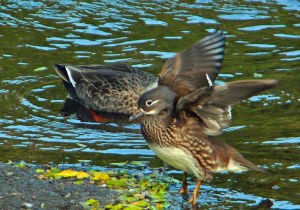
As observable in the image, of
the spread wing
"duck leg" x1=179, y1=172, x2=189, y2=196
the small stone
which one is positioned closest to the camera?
the small stone

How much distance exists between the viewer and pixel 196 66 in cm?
1007

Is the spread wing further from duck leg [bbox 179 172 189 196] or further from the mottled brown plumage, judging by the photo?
the mottled brown plumage

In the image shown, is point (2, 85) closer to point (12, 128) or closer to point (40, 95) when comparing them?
point (40, 95)

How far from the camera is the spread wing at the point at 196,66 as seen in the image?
9.94 meters

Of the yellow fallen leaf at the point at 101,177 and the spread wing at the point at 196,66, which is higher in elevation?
the spread wing at the point at 196,66

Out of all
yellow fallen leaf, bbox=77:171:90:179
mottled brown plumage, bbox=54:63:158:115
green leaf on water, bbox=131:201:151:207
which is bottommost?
mottled brown plumage, bbox=54:63:158:115

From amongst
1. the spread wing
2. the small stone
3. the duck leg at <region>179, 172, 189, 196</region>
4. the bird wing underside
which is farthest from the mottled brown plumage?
the small stone

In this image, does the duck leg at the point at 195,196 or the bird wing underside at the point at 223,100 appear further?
the duck leg at the point at 195,196

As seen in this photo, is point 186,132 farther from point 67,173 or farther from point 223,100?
point 67,173

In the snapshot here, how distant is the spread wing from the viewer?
32.6 ft

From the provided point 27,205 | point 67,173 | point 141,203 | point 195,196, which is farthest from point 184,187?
point 27,205

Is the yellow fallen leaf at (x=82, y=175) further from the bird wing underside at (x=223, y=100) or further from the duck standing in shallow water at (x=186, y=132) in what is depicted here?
the bird wing underside at (x=223, y=100)

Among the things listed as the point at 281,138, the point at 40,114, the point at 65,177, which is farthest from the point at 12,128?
the point at 281,138

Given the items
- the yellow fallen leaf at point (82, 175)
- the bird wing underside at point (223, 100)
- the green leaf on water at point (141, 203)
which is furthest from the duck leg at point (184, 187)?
the yellow fallen leaf at point (82, 175)
